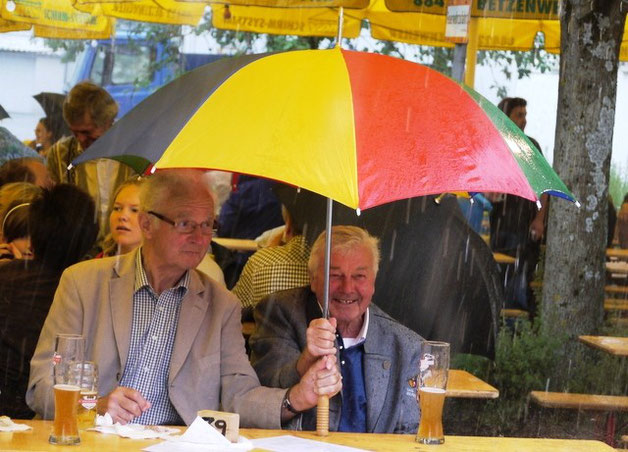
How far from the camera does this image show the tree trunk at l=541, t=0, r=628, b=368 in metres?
8.16

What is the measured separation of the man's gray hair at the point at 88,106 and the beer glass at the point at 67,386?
13.7ft

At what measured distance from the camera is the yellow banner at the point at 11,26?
38.1ft

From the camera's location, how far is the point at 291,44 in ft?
51.1

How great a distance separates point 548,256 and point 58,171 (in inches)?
133

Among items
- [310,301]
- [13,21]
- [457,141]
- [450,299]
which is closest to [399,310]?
[450,299]

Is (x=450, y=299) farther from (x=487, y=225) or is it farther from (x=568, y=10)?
(x=487, y=225)

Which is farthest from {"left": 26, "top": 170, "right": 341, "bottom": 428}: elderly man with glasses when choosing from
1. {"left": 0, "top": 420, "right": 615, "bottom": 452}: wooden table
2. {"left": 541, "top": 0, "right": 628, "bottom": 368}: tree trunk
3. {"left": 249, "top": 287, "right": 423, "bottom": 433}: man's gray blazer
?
{"left": 541, "top": 0, "right": 628, "bottom": 368}: tree trunk

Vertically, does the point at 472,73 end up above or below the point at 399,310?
Answer: above

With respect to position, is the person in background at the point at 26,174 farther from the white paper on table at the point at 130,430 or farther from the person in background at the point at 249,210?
the white paper on table at the point at 130,430

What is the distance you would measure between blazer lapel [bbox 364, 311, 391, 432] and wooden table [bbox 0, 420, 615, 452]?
47 centimetres

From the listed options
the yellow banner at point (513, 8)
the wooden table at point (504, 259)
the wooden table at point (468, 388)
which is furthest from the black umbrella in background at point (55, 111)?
the wooden table at point (468, 388)

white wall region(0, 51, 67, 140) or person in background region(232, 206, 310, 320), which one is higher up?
white wall region(0, 51, 67, 140)

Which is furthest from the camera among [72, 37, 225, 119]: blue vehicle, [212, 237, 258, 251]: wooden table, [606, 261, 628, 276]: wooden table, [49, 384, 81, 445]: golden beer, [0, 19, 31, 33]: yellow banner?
[72, 37, 225, 119]: blue vehicle

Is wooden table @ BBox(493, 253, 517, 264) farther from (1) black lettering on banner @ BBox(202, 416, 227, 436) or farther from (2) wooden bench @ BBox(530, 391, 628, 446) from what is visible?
(1) black lettering on banner @ BBox(202, 416, 227, 436)
